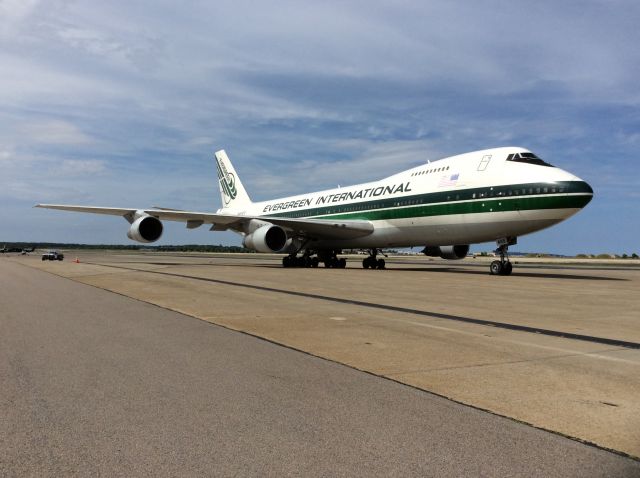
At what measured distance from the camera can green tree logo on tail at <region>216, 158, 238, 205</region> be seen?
1753 inches

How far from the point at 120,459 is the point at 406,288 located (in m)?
13.6

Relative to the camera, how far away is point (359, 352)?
21.0 ft

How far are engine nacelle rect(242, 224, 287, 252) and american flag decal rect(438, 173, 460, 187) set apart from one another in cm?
915

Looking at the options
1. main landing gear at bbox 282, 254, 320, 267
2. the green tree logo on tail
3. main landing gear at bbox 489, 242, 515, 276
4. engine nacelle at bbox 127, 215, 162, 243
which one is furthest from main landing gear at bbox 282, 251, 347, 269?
the green tree logo on tail

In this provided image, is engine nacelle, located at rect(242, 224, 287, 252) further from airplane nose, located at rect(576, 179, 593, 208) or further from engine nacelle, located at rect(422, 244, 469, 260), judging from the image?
airplane nose, located at rect(576, 179, 593, 208)

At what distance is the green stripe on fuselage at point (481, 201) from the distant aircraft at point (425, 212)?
0.04m

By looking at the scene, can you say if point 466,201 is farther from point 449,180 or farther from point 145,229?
point 145,229

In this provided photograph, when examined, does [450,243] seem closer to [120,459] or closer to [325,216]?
[325,216]

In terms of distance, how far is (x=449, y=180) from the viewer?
2380 cm

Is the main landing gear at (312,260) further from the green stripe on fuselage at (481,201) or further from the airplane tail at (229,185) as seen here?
the airplane tail at (229,185)

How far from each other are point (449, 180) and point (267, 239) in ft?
32.7

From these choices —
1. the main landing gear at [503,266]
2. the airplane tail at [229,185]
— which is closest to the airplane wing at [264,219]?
the main landing gear at [503,266]

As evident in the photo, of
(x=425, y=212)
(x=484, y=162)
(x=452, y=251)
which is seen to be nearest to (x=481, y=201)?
(x=484, y=162)

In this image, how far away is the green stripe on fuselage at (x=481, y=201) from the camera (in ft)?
65.3
